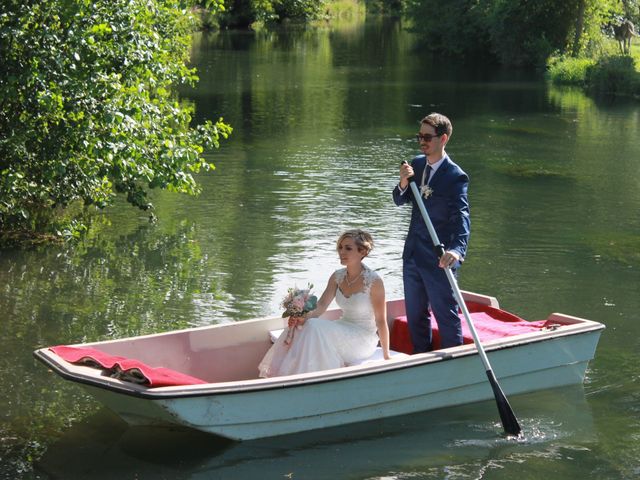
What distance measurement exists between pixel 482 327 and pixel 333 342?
1327 millimetres

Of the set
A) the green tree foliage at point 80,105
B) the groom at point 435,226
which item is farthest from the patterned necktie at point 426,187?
the green tree foliage at point 80,105

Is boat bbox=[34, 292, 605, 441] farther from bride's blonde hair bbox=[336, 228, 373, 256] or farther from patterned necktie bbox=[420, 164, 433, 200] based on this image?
patterned necktie bbox=[420, 164, 433, 200]

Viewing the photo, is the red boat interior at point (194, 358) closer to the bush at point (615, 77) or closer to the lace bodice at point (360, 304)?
the lace bodice at point (360, 304)

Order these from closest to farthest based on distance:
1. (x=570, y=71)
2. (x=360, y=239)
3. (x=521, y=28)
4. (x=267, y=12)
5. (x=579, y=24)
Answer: (x=360, y=239), (x=570, y=71), (x=579, y=24), (x=521, y=28), (x=267, y=12)

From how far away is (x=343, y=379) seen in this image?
290 inches

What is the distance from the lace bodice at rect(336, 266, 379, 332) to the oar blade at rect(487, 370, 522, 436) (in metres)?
0.95

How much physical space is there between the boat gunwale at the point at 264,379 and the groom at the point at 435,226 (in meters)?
0.36

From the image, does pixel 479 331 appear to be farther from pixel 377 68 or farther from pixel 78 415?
pixel 377 68

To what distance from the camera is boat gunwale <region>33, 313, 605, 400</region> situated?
269 inches

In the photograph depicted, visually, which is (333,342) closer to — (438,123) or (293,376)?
(293,376)

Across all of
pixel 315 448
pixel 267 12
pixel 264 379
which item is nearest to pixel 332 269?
pixel 315 448

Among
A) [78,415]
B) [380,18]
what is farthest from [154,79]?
[380,18]

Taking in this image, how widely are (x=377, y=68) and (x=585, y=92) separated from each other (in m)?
8.67

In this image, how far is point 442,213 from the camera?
316 inches
